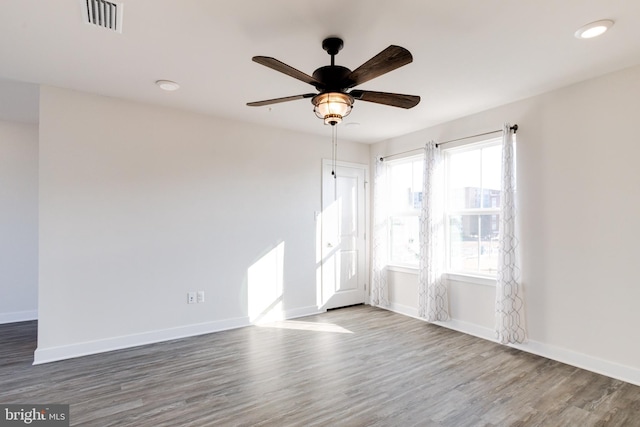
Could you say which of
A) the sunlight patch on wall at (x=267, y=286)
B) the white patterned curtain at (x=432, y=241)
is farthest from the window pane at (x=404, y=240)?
the sunlight patch on wall at (x=267, y=286)

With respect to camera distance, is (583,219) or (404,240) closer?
(583,219)

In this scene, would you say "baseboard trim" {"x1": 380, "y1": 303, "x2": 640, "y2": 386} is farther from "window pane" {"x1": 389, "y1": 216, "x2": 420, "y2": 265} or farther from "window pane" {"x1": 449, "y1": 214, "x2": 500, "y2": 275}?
"window pane" {"x1": 389, "y1": 216, "x2": 420, "y2": 265}

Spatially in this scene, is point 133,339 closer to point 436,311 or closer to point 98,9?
point 98,9

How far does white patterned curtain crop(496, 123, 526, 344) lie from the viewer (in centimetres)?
344

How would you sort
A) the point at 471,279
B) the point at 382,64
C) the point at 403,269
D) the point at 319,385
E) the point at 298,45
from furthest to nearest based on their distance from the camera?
the point at 403,269
the point at 471,279
the point at 319,385
the point at 298,45
the point at 382,64

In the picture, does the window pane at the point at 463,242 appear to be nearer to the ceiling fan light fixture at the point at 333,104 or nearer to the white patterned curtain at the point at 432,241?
the white patterned curtain at the point at 432,241

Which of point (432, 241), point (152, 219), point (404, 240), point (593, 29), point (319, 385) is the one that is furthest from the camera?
point (404, 240)

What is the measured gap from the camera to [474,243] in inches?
158

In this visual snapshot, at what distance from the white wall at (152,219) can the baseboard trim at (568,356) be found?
222cm

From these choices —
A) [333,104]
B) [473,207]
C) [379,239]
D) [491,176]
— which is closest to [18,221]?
[333,104]

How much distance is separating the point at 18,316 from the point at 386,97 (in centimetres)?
561

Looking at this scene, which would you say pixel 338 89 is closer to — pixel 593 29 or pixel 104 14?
pixel 104 14

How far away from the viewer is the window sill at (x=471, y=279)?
3.76 m

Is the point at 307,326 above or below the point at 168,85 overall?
below
